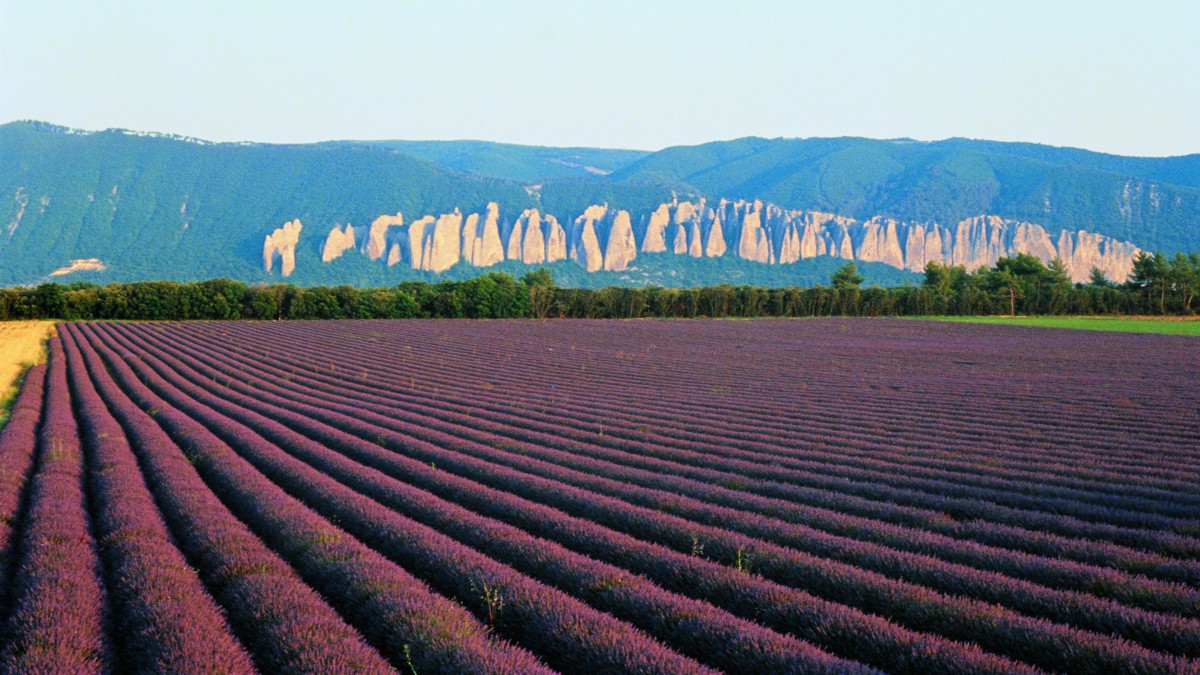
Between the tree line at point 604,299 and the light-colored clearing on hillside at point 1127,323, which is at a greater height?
the tree line at point 604,299

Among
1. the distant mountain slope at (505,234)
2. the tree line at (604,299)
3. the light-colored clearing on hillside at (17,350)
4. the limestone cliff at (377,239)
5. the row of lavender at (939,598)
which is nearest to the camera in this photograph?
the row of lavender at (939,598)

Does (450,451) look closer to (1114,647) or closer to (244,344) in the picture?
(1114,647)

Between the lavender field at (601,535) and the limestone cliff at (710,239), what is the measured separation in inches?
6138

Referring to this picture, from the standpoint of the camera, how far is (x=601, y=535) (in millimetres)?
7094

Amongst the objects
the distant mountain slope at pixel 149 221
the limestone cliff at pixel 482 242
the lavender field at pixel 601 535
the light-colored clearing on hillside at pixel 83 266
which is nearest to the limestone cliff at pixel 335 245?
the distant mountain slope at pixel 149 221

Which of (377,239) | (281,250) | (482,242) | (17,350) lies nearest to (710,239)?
(482,242)

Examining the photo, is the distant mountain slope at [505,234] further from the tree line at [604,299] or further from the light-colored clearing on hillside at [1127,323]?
the light-colored clearing on hillside at [1127,323]

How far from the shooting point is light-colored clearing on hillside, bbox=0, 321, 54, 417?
23.2 metres

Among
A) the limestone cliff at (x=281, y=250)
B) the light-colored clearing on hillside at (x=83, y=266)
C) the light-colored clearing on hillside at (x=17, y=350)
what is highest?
the limestone cliff at (x=281, y=250)

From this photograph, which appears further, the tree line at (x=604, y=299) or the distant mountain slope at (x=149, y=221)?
the distant mountain slope at (x=149, y=221)

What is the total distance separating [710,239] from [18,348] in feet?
512

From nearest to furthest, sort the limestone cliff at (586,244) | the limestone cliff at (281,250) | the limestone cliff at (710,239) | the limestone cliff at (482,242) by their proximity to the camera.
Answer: the limestone cliff at (281,250), the limestone cliff at (710,239), the limestone cliff at (482,242), the limestone cliff at (586,244)

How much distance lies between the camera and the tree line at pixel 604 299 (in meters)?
63.4

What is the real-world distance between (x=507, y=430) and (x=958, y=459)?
7.41m
